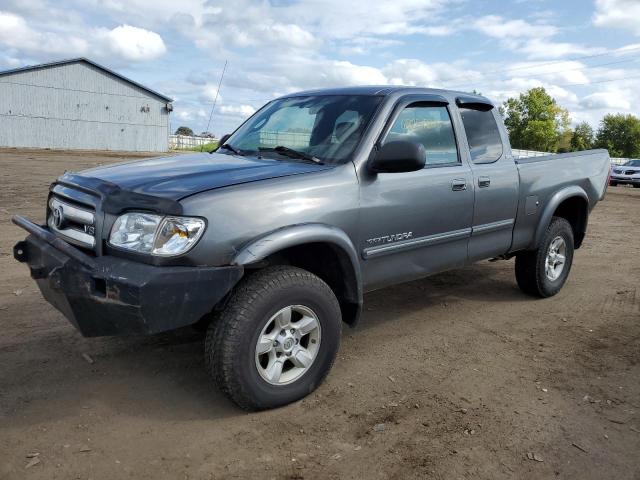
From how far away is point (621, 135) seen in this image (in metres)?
87.1

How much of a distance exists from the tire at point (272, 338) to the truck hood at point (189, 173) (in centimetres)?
57

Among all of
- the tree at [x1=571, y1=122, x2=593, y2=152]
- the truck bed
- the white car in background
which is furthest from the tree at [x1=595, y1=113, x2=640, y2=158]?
the truck bed

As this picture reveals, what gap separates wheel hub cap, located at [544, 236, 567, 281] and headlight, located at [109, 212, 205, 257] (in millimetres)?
3831

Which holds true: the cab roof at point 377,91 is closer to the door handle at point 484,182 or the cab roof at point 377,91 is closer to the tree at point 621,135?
the door handle at point 484,182

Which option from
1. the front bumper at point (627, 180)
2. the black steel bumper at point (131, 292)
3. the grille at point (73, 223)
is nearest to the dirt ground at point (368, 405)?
the black steel bumper at point (131, 292)

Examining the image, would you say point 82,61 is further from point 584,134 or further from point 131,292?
point 584,134

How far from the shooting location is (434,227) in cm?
420

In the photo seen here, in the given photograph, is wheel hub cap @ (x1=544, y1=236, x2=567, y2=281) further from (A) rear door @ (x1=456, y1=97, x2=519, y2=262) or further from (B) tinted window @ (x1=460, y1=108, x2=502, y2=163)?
(B) tinted window @ (x1=460, y1=108, x2=502, y2=163)

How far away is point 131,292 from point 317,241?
1091 mm

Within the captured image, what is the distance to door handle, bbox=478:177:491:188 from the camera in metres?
4.56

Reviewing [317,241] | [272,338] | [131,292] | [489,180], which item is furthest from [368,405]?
[489,180]

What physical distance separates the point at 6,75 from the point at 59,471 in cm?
3907

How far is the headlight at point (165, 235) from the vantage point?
2.93 m

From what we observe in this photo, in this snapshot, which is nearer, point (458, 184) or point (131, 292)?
point (131, 292)
